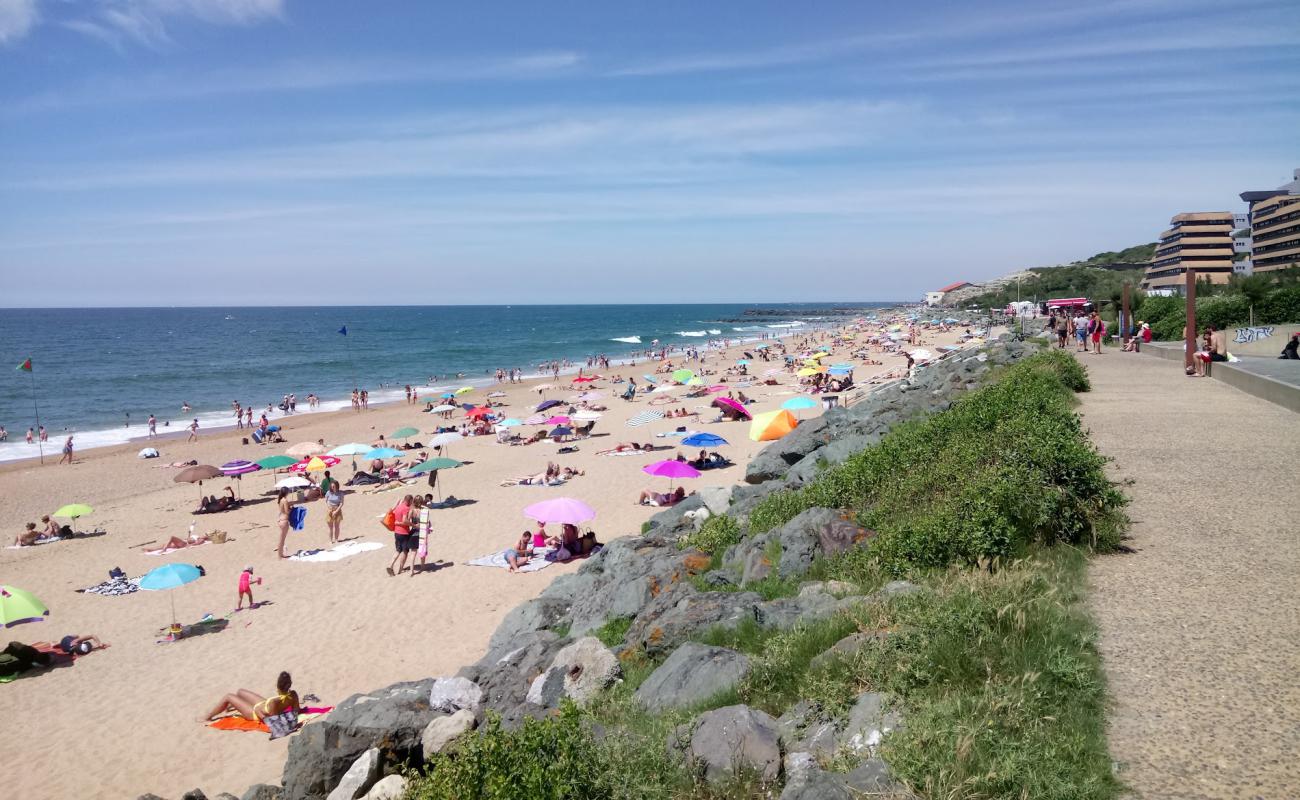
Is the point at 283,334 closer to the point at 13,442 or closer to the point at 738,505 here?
the point at 13,442

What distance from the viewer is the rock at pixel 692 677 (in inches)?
218

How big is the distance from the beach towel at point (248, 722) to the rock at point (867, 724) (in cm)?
733

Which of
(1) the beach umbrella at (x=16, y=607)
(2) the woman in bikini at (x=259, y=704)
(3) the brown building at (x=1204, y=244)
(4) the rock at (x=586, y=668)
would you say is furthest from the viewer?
(3) the brown building at (x=1204, y=244)

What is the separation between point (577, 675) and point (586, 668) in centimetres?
10

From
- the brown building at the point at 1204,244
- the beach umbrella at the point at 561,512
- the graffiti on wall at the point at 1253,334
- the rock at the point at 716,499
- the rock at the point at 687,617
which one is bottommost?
the beach umbrella at the point at 561,512

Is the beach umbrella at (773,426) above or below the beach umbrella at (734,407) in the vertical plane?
above

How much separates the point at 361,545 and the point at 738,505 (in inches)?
360

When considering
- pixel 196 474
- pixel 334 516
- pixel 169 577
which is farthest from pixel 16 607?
pixel 196 474

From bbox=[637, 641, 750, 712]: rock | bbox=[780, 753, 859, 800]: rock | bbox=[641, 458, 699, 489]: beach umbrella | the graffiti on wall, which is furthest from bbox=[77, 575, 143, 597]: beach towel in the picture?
the graffiti on wall

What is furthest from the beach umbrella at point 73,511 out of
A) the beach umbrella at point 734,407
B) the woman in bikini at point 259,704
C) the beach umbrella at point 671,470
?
the beach umbrella at point 734,407

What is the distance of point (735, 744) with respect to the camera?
457 cm

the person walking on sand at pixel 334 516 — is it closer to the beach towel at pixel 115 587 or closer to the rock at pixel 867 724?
the beach towel at pixel 115 587

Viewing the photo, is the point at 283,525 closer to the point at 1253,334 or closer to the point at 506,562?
the point at 506,562

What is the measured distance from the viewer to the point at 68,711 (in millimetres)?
10742
